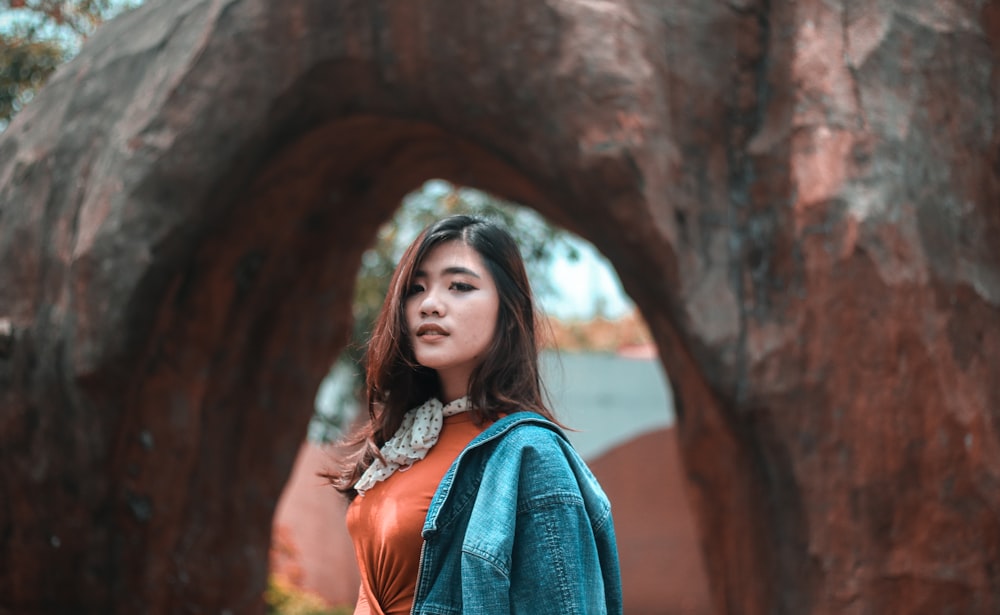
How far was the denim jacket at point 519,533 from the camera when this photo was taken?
4.91ft

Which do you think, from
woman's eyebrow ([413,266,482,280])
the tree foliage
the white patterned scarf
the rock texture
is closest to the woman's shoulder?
the white patterned scarf

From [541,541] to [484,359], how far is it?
349mm

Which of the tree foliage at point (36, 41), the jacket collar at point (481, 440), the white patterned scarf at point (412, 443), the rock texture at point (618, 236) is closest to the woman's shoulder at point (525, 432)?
the jacket collar at point (481, 440)

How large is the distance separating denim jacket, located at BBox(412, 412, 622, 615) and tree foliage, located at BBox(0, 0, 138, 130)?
550 centimetres

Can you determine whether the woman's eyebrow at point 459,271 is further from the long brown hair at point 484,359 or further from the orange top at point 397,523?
the orange top at point 397,523

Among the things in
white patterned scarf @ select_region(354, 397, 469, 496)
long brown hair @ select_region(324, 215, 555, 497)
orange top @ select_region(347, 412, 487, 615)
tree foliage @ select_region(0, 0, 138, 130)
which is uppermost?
tree foliage @ select_region(0, 0, 138, 130)

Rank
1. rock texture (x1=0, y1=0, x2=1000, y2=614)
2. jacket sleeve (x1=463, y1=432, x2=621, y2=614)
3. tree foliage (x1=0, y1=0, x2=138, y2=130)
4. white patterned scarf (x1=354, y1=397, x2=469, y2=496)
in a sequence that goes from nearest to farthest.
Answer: jacket sleeve (x1=463, y1=432, x2=621, y2=614) < white patterned scarf (x1=354, y1=397, x2=469, y2=496) < rock texture (x1=0, y1=0, x2=1000, y2=614) < tree foliage (x1=0, y1=0, x2=138, y2=130)

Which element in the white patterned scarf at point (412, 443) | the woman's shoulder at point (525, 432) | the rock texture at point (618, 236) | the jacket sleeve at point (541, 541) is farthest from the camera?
the rock texture at point (618, 236)

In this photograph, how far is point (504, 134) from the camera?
3.51 m

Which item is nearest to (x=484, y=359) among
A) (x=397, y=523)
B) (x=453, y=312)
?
(x=453, y=312)

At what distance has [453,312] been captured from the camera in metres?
1.74

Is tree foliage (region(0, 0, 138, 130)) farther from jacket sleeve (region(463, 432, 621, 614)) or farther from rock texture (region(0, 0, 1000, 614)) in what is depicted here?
jacket sleeve (region(463, 432, 621, 614))

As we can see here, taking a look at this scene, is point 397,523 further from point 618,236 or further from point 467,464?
point 618,236

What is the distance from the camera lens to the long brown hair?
1.74 m
